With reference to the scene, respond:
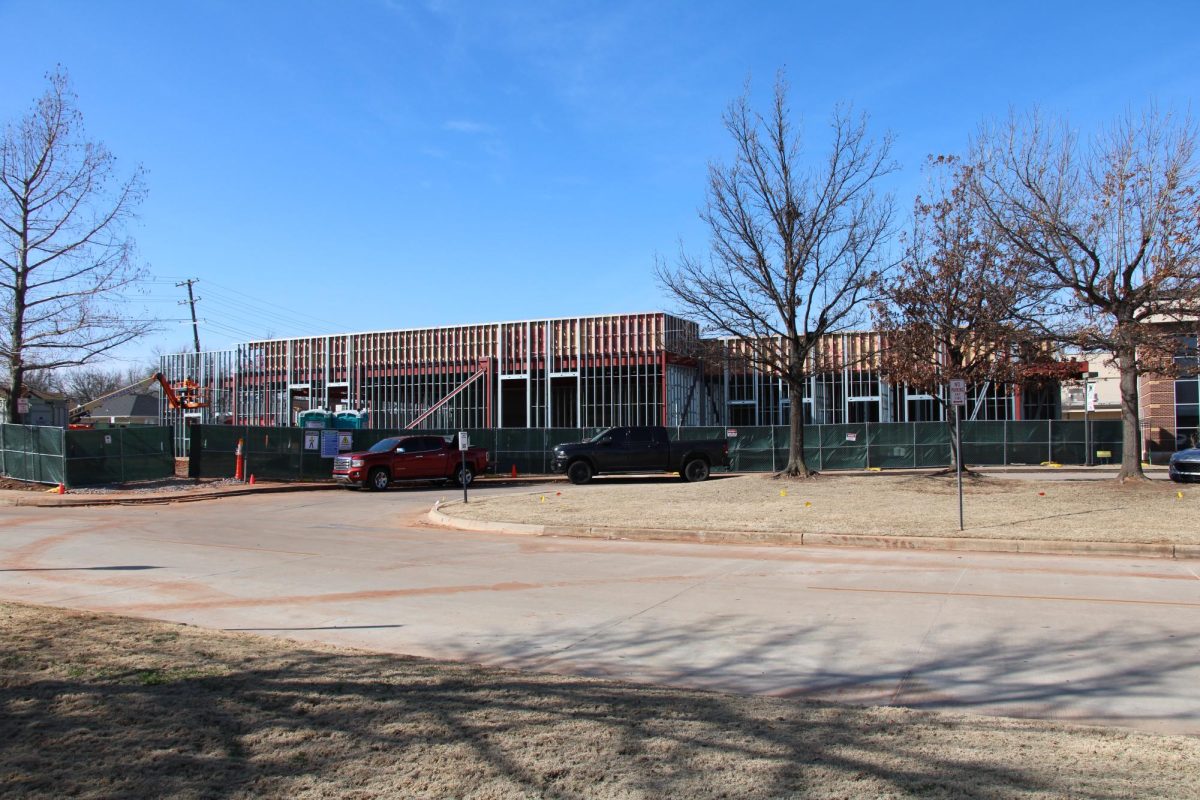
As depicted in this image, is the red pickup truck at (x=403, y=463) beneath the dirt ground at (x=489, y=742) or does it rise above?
above

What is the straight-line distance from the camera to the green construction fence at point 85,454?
83.7ft

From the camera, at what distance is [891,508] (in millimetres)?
17734

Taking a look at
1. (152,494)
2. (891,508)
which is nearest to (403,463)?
(152,494)

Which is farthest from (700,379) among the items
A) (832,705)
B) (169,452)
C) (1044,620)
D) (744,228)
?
(832,705)

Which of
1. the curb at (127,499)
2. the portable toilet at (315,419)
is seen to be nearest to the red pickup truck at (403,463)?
the curb at (127,499)

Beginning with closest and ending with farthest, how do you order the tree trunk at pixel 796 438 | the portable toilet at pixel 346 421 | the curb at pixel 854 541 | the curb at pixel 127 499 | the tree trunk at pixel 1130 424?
the curb at pixel 854 541
the tree trunk at pixel 1130 424
the curb at pixel 127 499
the tree trunk at pixel 796 438
the portable toilet at pixel 346 421

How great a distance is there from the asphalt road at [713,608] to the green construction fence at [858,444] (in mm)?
18816

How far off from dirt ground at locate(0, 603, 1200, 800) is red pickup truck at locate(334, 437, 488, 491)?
20836 millimetres

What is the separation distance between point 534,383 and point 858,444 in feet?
61.3

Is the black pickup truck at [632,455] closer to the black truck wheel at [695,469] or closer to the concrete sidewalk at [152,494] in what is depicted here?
the black truck wheel at [695,469]

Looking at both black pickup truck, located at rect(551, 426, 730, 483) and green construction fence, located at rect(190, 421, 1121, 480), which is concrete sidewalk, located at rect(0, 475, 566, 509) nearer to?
green construction fence, located at rect(190, 421, 1121, 480)

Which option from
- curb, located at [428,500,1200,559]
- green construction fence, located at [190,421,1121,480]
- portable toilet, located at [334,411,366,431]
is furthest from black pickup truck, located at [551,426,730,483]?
portable toilet, located at [334,411,366,431]

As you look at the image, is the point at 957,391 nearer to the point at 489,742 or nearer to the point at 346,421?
the point at 489,742

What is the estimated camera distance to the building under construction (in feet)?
141
